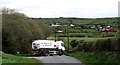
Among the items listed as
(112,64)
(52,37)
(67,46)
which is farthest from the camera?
(52,37)

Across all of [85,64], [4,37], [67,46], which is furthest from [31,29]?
[85,64]

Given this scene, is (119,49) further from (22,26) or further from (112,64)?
(22,26)

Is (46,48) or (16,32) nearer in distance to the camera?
(46,48)

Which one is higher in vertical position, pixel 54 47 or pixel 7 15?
pixel 7 15

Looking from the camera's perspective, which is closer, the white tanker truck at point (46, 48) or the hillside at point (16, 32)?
the white tanker truck at point (46, 48)

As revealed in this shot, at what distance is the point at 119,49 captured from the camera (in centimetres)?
2378

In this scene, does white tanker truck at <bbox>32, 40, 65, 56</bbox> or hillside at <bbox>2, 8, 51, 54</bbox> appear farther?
hillside at <bbox>2, 8, 51, 54</bbox>

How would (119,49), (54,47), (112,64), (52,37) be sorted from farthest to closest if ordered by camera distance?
(52,37), (54,47), (119,49), (112,64)

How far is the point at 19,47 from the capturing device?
6369cm

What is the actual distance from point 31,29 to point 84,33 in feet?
100

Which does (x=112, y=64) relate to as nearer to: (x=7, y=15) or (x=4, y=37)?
(x=4, y=37)

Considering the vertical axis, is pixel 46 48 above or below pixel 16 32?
below

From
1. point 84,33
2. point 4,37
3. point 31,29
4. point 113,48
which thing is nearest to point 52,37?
point 84,33

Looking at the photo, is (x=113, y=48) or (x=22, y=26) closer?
(x=113, y=48)
